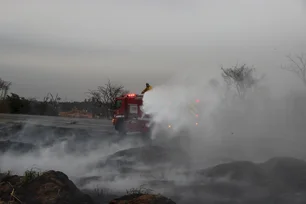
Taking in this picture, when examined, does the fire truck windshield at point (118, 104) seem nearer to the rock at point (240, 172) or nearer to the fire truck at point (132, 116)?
the fire truck at point (132, 116)

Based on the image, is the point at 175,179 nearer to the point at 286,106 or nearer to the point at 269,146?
the point at 269,146

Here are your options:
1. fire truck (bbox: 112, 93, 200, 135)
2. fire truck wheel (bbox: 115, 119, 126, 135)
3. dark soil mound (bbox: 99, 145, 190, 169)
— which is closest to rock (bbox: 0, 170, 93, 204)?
dark soil mound (bbox: 99, 145, 190, 169)

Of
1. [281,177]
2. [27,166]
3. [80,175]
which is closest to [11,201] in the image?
[80,175]

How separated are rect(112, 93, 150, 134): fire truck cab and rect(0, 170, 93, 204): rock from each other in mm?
9579

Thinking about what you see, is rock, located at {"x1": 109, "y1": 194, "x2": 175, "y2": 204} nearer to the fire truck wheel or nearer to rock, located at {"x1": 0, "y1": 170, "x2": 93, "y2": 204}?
rock, located at {"x1": 0, "y1": 170, "x2": 93, "y2": 204}

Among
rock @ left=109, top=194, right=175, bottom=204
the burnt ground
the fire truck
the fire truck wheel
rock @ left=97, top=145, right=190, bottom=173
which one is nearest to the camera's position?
rock @ left=109, top=194, right=175, bottom=204

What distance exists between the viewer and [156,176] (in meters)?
11.4

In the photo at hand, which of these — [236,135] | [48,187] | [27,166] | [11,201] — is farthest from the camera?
[236,135]

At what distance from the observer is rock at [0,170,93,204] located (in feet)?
25.5

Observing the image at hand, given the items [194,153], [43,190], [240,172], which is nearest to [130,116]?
[194,153]

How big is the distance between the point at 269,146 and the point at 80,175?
28.5ft

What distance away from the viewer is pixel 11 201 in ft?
24.5

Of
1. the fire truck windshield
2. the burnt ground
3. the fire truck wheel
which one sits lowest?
the burnt ground

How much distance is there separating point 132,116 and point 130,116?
0.52 ft
